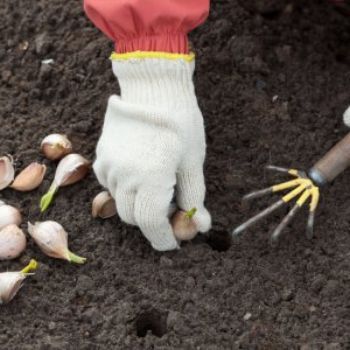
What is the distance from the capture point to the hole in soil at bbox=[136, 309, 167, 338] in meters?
1.40

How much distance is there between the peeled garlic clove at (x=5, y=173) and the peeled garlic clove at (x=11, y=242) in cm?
15

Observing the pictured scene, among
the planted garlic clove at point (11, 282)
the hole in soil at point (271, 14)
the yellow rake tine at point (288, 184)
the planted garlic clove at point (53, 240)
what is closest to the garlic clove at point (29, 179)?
the planted garlic clove at point (53, 240)

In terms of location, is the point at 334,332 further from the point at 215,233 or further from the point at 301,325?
the point at 215,233

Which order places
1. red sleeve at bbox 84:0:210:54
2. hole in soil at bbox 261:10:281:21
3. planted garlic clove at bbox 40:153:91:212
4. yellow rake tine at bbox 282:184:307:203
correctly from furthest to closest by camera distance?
1. hole in soil at bbox 261:10:281:21
2. planted garlic clove at bbox 40:153:91:212
3. yellow rake tine at bbox 282:184:307:203
4. red sleeve at bbox 84:0:210:54

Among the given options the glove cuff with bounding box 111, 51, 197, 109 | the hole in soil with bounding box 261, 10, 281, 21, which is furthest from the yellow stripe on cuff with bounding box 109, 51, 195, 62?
the hole in soil with bounding box 261, 10, 281, 21

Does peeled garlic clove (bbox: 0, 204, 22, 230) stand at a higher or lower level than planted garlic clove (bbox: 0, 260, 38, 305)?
higher

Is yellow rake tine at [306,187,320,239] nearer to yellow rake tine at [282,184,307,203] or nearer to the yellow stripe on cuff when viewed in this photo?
yellow rake tine at [282,184,307,203]

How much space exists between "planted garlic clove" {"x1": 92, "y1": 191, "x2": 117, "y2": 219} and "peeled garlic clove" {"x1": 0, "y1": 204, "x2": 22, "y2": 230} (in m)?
0.18

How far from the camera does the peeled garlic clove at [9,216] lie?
1.51m

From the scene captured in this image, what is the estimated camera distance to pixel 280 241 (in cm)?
149

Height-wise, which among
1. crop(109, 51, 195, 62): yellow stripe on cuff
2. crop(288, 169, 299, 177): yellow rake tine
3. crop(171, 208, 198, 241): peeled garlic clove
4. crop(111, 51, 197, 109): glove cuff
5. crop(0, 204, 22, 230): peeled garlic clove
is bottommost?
crop(0, 204, 22, 230): peeled garlic clove

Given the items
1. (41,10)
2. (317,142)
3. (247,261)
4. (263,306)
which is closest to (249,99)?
(317,142)

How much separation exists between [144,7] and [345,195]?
0.65 meters

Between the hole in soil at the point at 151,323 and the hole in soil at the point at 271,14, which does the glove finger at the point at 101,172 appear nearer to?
the hole in soil at the point at 151,323
